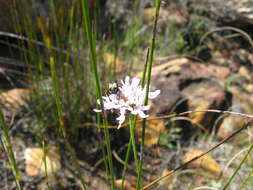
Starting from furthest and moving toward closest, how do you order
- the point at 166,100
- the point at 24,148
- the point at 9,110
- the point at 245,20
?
the point at 245,20 < the point at 166,100 < the point at 9,110 < the point at 24,148

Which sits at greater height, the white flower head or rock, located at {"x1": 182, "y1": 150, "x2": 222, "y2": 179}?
the white flower head

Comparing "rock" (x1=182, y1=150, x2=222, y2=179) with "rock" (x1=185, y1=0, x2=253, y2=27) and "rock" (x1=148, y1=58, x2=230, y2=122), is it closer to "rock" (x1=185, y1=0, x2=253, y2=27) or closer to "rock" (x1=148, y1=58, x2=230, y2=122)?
"rock" (x1=148, y1=58, x2=230, y2=122)

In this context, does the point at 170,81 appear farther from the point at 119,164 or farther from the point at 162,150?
the point at 119,164

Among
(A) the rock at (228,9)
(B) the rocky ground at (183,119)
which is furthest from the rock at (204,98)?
(A) the rock at (228,9)

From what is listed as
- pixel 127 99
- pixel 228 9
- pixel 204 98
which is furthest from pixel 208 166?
pixel 228 9

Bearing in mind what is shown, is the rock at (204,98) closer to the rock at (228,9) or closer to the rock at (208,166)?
the rock at (208,166)

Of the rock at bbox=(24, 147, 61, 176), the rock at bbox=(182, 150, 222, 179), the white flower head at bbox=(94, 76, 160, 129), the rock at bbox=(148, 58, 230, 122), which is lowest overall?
the rock at bbox=(182, 150, 222, 179)

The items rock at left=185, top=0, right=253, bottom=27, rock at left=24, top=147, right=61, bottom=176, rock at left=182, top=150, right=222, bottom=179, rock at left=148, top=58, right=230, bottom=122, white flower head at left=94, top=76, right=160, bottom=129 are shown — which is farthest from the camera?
rock at left=185, top=0, right=253, bottom=27

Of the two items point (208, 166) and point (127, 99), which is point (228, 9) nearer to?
point (208, 166)

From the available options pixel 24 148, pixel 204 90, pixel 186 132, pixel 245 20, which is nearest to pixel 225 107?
pixel 204 90

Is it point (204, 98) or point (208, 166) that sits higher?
point (204, 98)

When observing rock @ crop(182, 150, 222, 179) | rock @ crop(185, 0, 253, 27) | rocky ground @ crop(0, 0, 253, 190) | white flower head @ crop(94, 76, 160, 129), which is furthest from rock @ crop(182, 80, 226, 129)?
white flower head @ crop(94, 76, 160, 129)
